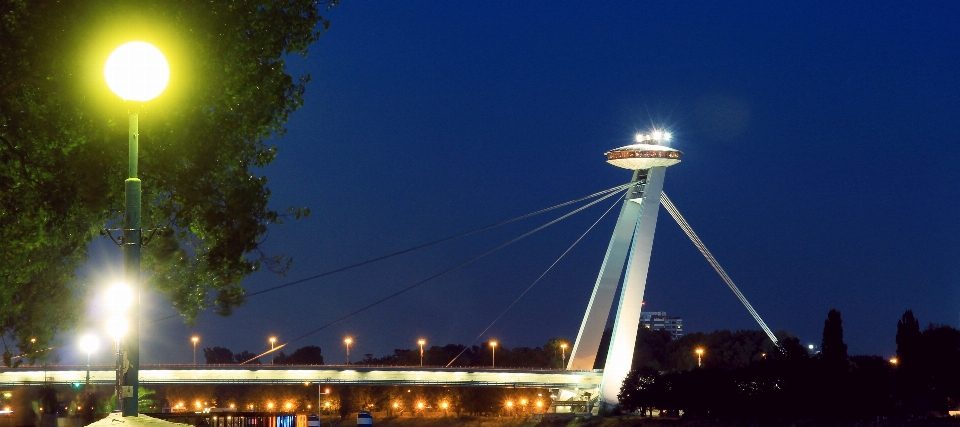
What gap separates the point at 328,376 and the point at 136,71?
77.5m

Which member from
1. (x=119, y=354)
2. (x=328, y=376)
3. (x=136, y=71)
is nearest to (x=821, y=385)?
(x=328, y=376)

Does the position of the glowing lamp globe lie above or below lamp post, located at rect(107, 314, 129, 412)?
above

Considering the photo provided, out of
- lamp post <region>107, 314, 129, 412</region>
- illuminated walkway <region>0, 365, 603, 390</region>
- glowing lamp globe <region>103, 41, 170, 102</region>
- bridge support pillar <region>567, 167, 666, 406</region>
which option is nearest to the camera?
glowing lamp globe <region>103, 41, 170, 102</region>

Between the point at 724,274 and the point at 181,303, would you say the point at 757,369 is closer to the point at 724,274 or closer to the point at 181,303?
the point at 724,274

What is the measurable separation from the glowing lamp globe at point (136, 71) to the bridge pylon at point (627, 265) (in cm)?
6907

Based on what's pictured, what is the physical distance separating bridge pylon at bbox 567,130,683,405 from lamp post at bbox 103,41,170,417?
67.9m

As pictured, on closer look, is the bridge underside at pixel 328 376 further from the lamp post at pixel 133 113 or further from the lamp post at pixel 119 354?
the lamp post at pixel 133 113

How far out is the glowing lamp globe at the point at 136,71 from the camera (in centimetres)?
1071

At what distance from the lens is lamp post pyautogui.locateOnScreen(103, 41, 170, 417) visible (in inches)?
422

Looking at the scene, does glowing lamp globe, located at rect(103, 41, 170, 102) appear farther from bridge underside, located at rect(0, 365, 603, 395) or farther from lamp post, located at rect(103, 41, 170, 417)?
bridge underside, located at rect(0, 365, 603, 395)

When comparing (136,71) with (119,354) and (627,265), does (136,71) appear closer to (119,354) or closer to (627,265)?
(119,354)

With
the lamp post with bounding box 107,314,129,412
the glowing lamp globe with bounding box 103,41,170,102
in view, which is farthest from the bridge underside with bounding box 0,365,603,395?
the glowing lamp globe with bounding box 103,41,170,102

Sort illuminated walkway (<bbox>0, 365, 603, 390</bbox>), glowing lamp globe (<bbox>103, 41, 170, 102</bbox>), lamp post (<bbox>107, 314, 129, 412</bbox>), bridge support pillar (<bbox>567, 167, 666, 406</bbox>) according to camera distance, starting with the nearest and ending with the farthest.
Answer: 1. glowing lamp globe (<bbox>103, 41, 170, 102</bbox>)
2. lamp post (<bbox>107, 314, 129, 412</bbox>)
3. bridge support pillar (<bbox>567, 167, 666, 406</bbox>)
4. illuminated walkway (<bbox>0, 365, 603, 390</bbox>)

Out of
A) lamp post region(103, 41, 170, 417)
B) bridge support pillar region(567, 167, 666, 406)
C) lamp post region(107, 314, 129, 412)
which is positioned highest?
bridge support pillar region(567, 167, 666, 406)
